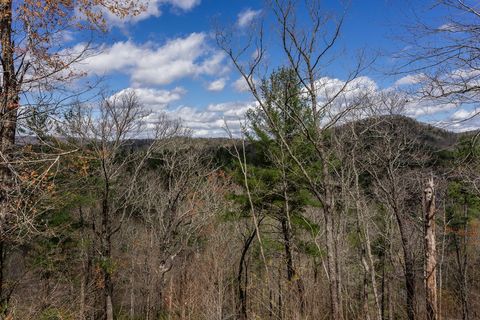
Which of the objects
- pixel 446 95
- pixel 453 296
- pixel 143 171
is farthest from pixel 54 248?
pixel 453 296

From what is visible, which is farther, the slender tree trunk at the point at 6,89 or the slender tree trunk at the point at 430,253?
the slender tree trunk at the point at 430,253

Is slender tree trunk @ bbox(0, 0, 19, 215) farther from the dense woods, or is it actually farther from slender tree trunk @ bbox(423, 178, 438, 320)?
slender tree trunk @ bbox(423, 178, 438, 320)

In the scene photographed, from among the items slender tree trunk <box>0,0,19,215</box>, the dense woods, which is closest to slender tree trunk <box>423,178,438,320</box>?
the dense woods

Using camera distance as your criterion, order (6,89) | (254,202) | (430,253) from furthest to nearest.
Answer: (254,202) < (430,253) < (6,89)

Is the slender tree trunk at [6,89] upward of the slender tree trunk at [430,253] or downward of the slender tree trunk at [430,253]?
upward

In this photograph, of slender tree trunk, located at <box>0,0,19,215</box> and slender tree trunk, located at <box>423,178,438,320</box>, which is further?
slender tree trunk, located at <box>423,178,438,320</box>

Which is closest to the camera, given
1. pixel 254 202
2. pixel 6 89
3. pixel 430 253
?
pixel 6 89

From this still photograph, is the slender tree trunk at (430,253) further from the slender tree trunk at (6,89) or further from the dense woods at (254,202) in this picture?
the slender tree trunk at (6,89)

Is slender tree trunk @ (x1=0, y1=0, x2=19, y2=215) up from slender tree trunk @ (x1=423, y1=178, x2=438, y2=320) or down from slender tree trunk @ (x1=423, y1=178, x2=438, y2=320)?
up

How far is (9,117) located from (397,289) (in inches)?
1087

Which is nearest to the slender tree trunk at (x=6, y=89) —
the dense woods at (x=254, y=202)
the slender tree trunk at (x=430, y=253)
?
the dense woods at (x=254, y=202)

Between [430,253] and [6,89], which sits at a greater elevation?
[6,89]

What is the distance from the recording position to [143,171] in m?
25.5

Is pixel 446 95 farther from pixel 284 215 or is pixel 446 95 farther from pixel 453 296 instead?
pixel 453 296
